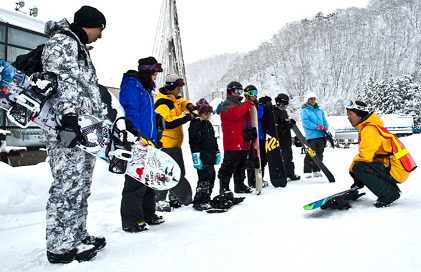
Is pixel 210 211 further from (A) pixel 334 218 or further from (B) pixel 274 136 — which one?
(B) pixel 274 136

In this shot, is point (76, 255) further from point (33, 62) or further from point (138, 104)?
point (138, 104)

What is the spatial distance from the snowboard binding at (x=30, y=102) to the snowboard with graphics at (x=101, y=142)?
0.8 inches

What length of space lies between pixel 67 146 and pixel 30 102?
46cm

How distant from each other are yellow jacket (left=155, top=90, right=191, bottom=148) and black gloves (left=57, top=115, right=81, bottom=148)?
196cm

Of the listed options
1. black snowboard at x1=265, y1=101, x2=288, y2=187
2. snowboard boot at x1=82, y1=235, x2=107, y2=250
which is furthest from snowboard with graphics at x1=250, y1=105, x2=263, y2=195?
snowboard boot at x1=82, y1=235, x2=107, y2=250

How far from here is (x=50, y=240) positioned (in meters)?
2.22

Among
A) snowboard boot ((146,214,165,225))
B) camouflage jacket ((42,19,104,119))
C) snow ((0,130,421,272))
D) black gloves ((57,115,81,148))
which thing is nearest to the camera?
snow ((0,130,421,272))

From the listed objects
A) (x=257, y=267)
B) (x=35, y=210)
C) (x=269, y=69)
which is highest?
(x=269, y=69)

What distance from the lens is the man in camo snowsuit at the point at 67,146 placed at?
2.20 meters

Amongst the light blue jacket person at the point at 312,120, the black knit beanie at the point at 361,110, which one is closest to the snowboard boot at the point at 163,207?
the black knit beanie at the point at 361,110

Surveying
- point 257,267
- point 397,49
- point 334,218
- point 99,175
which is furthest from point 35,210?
point 397,49

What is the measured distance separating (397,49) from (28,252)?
74.3 meters

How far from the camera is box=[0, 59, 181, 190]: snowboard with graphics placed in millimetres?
2213

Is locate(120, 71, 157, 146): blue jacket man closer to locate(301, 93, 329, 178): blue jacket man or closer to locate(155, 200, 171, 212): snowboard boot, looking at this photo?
locate(155, 200, 171, 212): snowboard boot
